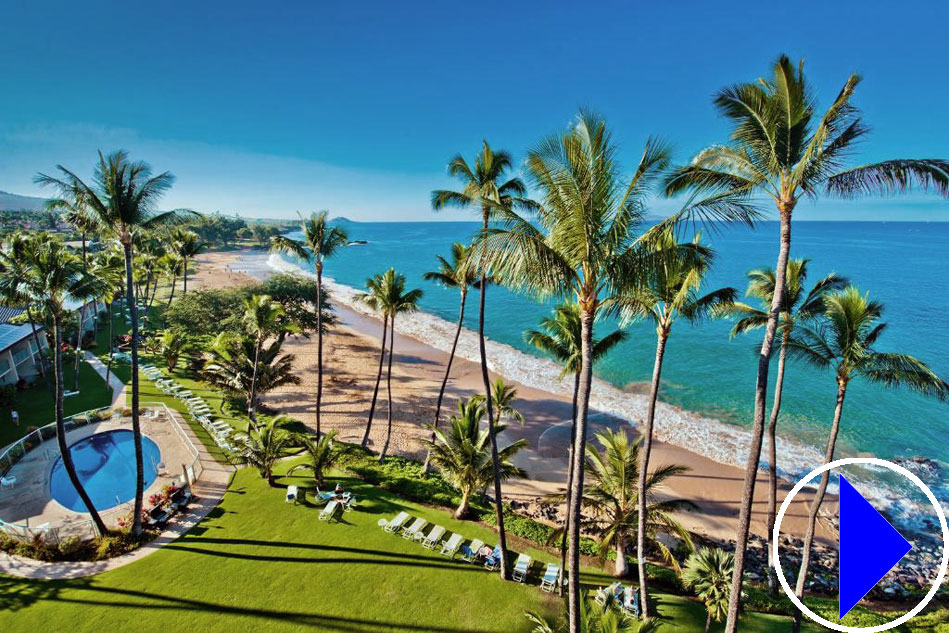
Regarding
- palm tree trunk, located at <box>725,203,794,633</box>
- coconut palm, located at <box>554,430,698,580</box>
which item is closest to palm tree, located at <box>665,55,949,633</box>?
palm tree trunk, located at <box>725,203,794,633</box>

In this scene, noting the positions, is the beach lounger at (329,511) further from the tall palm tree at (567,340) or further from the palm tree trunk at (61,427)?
the tall palm tree at (567,340)

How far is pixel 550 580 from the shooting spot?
13.0m

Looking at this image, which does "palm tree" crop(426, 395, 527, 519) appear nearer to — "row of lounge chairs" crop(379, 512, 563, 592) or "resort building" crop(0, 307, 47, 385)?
"row of lounge chairs" crop(379, 512, 563, 592)

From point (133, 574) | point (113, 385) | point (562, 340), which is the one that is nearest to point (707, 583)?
point (562, 340)

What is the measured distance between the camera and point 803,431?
95.9 ft

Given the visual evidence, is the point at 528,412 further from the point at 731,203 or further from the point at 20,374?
the point at 20,374

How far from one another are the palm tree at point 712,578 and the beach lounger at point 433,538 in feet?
25.8

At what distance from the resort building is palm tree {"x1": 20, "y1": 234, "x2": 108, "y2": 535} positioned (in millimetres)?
17867

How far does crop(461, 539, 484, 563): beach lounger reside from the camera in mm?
13773

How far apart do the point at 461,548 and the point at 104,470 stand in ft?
53.7

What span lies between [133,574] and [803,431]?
124ft

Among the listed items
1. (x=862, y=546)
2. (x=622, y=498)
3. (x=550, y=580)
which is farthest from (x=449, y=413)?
(x=862, y=546)

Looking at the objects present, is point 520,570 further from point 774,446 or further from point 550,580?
point 774,446

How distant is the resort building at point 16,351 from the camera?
24.6 meters
